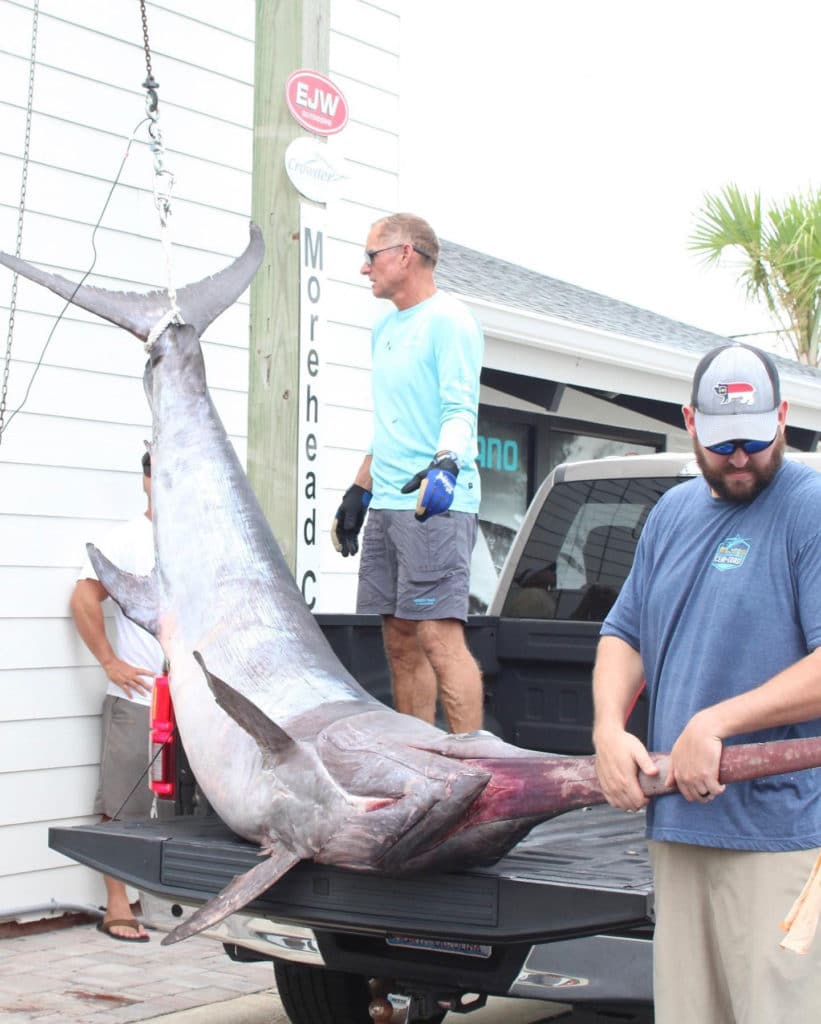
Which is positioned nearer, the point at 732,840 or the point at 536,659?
the point at 732,840

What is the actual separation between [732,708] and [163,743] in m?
2.18

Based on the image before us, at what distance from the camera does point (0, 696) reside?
235 inches

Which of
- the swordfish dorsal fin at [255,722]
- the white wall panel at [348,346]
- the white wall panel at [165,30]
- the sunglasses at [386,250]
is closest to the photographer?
the swordfish dorsal fin at [255,722]

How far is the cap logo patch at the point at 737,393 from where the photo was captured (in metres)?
2.85

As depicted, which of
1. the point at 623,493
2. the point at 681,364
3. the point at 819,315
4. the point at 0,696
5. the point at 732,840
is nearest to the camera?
the point at 732,840

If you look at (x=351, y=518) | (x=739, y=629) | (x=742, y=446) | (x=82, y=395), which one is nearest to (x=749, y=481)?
(x=742, y=446)

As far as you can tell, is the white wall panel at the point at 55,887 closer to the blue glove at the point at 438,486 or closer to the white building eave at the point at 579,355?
the blue glove at the point at 438,486

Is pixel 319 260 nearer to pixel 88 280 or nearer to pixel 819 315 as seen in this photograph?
pixel 88 280

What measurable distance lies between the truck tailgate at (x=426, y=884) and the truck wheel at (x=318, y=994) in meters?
0.75

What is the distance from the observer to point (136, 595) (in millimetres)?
4371

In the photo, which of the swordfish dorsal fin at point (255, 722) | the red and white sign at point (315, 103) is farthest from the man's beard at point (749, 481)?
the red and white sign at point (315, 103)

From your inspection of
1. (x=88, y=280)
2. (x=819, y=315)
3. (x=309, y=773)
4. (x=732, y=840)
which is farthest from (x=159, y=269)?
(x=819, y=315)

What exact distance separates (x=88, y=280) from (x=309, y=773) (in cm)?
348

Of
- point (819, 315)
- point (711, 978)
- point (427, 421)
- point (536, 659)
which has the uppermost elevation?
point (819, 315)
